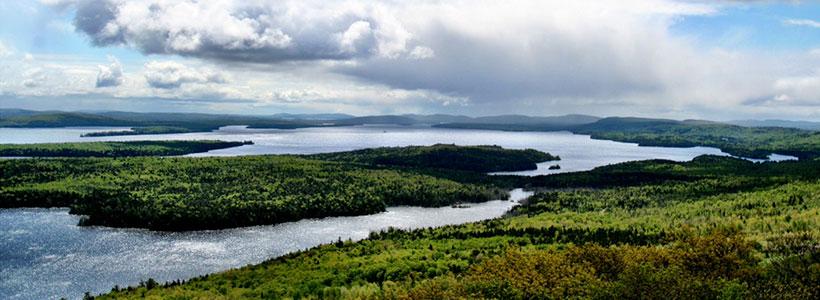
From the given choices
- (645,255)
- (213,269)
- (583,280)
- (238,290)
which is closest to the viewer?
(583,280)

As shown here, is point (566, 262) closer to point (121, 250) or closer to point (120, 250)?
point (121, 250)

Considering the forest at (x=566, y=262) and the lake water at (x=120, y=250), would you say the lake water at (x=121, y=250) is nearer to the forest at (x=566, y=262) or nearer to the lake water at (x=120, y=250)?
the lake water at (x=120, y=250)

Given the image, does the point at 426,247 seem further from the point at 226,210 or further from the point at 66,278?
the point at 226,210

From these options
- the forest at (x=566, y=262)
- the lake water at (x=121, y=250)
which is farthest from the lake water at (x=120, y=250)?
the forest at (x=566, y=262)

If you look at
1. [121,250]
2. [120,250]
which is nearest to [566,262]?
[121,250]

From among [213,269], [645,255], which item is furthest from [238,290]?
[645,255]

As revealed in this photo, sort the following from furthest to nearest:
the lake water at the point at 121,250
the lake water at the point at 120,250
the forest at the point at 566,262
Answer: the lake water at the point at 120,250 < the lake water at the point at 121,250 < the forest at the point at 566,262

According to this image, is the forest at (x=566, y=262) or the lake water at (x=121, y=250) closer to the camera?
the forest at (x=566, y=262)

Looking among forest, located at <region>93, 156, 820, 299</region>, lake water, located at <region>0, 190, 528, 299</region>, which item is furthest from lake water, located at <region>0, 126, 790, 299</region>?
forest, located at <region>93, 156, 820, 299</region>
